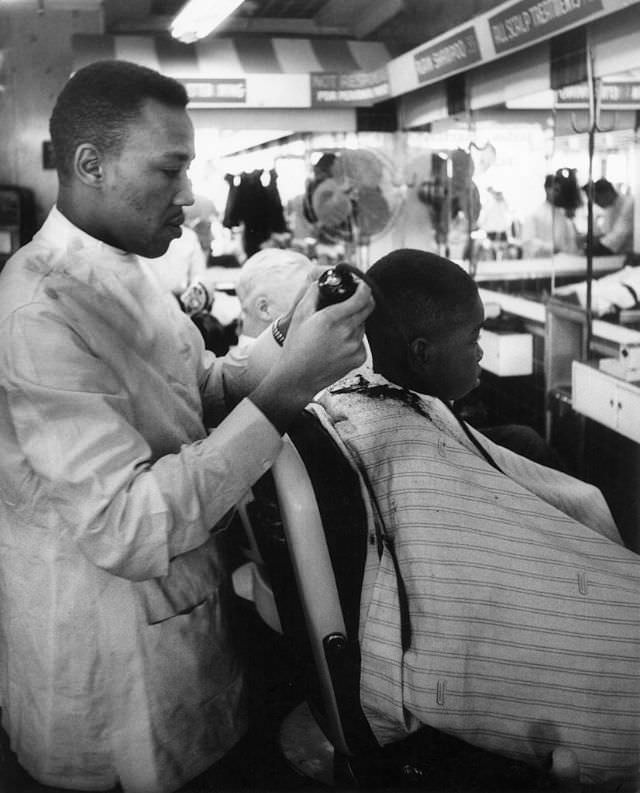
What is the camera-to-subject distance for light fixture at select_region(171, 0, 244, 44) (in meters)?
3.92

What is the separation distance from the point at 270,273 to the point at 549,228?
2.55m

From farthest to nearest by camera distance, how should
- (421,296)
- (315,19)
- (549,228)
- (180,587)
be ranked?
(315,19) → (549,228) → (421,296) → (180,587)

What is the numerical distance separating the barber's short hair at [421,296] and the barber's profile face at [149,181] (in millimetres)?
572

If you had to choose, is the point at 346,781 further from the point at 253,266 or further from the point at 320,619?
the point at 253,266

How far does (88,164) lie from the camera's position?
1.48 m

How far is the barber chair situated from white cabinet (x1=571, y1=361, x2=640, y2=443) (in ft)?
6.57

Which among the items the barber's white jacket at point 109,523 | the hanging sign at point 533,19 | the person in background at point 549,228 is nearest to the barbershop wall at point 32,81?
the person in background at point 549,228

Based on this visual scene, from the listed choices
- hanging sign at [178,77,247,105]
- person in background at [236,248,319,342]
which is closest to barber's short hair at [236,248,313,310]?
person in background at [236,248,319,342]

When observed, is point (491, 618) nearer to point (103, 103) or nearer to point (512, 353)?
point (103, 103)

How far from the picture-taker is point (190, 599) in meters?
1.62

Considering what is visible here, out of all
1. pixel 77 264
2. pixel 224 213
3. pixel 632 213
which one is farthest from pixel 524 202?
pixel 77 264

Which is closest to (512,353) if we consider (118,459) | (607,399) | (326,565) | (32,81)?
(607,399)

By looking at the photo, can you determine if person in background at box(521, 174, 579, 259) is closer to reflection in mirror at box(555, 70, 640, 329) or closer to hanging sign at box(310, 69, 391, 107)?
reflection in mirror at box(555, 70, 640, 329)

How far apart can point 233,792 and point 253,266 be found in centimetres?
211
